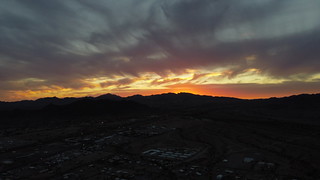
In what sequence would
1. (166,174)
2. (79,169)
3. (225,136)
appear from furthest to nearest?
(225,136), (79,169), (166,174)

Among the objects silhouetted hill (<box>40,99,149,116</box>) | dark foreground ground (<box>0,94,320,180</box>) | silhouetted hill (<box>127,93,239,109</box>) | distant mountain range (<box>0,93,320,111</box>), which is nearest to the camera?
dark foreground ground (<box>0,94,320,180</box>)

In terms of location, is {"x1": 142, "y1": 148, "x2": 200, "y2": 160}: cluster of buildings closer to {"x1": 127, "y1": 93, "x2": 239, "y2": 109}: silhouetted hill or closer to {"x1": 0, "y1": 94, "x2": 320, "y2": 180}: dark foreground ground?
{"x1": 0, "y1": 94, "x2": 320, "y2": 180}: dark foreground ground

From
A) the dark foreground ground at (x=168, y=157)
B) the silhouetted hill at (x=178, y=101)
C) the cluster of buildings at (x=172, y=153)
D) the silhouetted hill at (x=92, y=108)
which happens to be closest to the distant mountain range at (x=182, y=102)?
the silhouetted hill at (x=178, y=101)

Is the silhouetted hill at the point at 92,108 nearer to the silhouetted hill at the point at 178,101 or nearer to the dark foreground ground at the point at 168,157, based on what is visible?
the silhouetted hill at the point at 178,101

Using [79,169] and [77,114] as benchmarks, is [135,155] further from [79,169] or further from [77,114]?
[77,114]

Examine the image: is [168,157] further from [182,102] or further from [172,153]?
[182,102]

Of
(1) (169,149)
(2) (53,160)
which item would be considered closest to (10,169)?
(2) (53,160)

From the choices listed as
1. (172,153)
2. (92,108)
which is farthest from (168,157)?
(92,108)

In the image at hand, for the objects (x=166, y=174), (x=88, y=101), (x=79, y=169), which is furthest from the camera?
(x=88, y=101)

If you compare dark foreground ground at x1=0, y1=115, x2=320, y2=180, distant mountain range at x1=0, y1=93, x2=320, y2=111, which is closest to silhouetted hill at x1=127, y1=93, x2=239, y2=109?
distant mountain range at x1=0, y1=93, x2=320, y2=111

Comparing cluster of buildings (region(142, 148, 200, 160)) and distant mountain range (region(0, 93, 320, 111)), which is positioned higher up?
distant mountain range (region(0, 93, 320, 111))

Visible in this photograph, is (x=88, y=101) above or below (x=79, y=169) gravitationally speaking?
above
